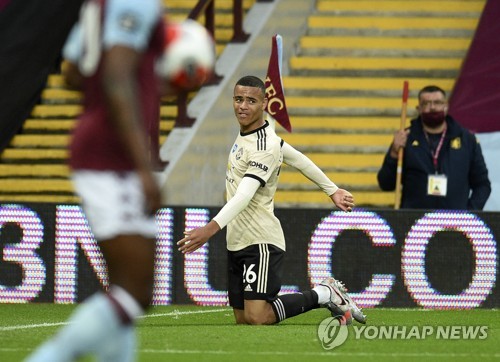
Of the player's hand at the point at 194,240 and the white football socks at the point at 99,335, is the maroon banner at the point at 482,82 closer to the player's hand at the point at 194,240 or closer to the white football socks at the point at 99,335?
the player's hand at the point at 194,240

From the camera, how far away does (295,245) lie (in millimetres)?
13078

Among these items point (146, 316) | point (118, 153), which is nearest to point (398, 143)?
point (146, 316)

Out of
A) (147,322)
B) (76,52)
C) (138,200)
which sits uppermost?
(76,52)

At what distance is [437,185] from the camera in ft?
43.0

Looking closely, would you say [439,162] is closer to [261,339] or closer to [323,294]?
[323,294]

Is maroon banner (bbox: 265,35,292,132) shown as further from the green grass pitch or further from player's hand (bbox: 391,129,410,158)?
the green grass pitch

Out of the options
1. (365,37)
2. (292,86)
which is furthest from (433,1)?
(292,86)

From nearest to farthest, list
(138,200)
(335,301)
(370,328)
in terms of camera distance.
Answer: (138,200) < (370,328) < (335,301)

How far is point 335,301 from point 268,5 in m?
8.52

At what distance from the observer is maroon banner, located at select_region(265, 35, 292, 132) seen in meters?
13.2

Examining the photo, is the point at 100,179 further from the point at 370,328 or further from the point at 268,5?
the point at 268,5

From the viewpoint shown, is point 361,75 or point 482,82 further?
point 361,75

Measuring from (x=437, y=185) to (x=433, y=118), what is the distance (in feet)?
2.03

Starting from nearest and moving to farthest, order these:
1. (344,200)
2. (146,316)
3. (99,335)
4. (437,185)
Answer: (99,335) < (344,200) < (146,316) < (437,185)
